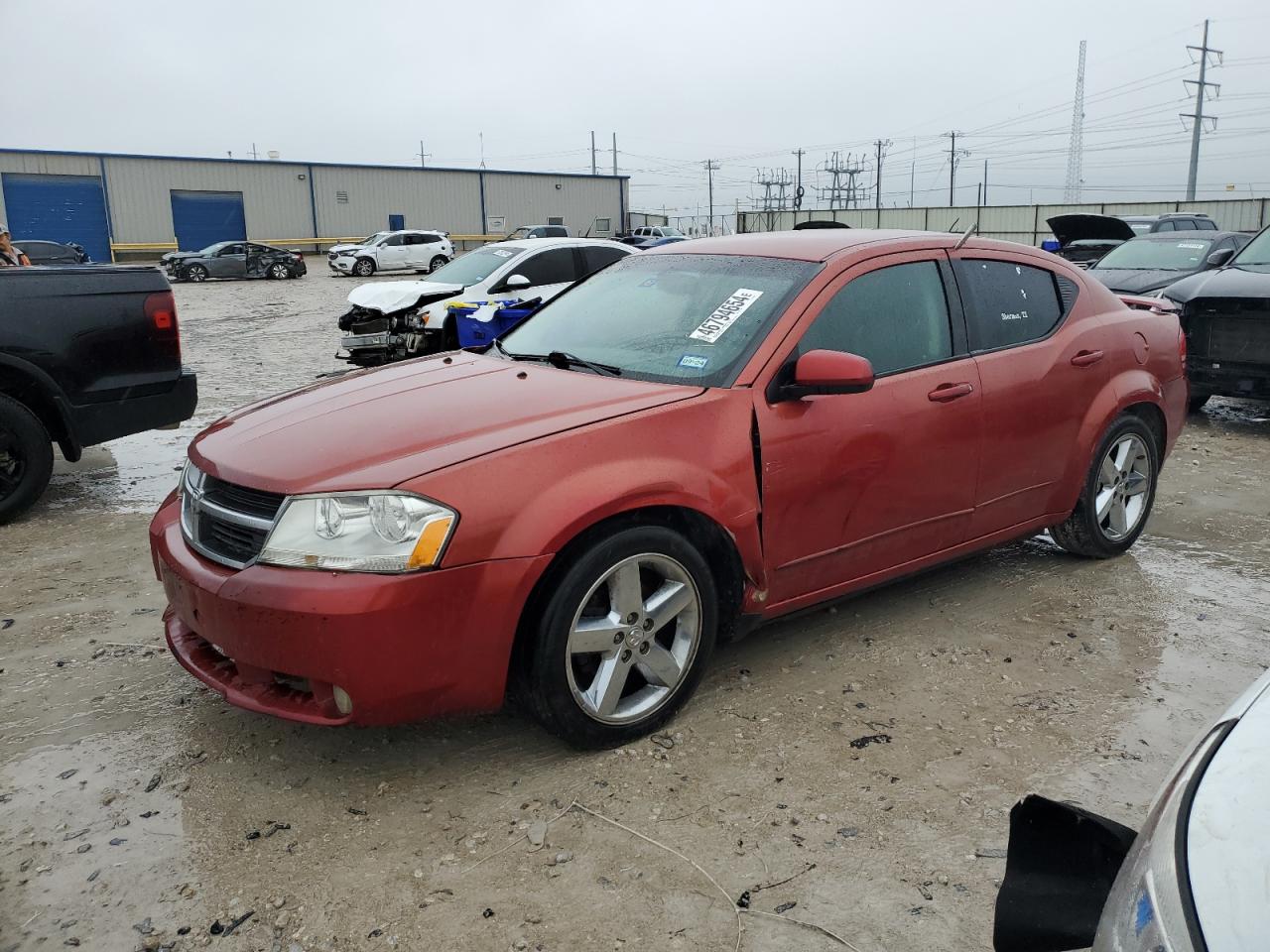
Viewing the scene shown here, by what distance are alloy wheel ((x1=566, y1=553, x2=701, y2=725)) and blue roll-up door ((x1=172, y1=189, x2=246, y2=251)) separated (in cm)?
4588

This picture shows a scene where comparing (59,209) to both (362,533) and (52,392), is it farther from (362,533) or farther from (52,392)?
(362,533)

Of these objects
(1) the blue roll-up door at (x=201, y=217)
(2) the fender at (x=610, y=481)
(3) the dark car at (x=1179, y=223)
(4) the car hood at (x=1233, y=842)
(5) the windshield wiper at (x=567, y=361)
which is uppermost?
(1) the blue roll-up door at (x=201, y=217)

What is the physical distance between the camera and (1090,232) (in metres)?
19.6

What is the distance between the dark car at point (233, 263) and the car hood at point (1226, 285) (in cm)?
2825

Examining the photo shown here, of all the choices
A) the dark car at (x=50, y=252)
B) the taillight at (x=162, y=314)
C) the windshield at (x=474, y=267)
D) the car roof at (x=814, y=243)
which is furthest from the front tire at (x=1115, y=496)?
the dark car at (x=50, y=252)

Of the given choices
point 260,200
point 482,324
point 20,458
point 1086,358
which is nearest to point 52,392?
point 20,458

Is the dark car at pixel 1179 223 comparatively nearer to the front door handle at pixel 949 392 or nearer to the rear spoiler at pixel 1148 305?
the rear spoiler at pixel 1148 305

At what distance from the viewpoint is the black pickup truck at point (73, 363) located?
18.5 feet

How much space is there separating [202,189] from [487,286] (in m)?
38.5

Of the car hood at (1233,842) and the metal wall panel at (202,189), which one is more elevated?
the metal wall panel at (202,189)

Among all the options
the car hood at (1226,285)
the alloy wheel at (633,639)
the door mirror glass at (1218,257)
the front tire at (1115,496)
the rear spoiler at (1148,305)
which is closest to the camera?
the alloy wheel at (633,639)

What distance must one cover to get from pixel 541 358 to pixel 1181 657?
2.73m

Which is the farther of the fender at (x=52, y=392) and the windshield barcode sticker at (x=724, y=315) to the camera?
the fender at (x=52, y=392)

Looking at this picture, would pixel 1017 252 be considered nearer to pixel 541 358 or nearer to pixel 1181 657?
pixel 1181 657
